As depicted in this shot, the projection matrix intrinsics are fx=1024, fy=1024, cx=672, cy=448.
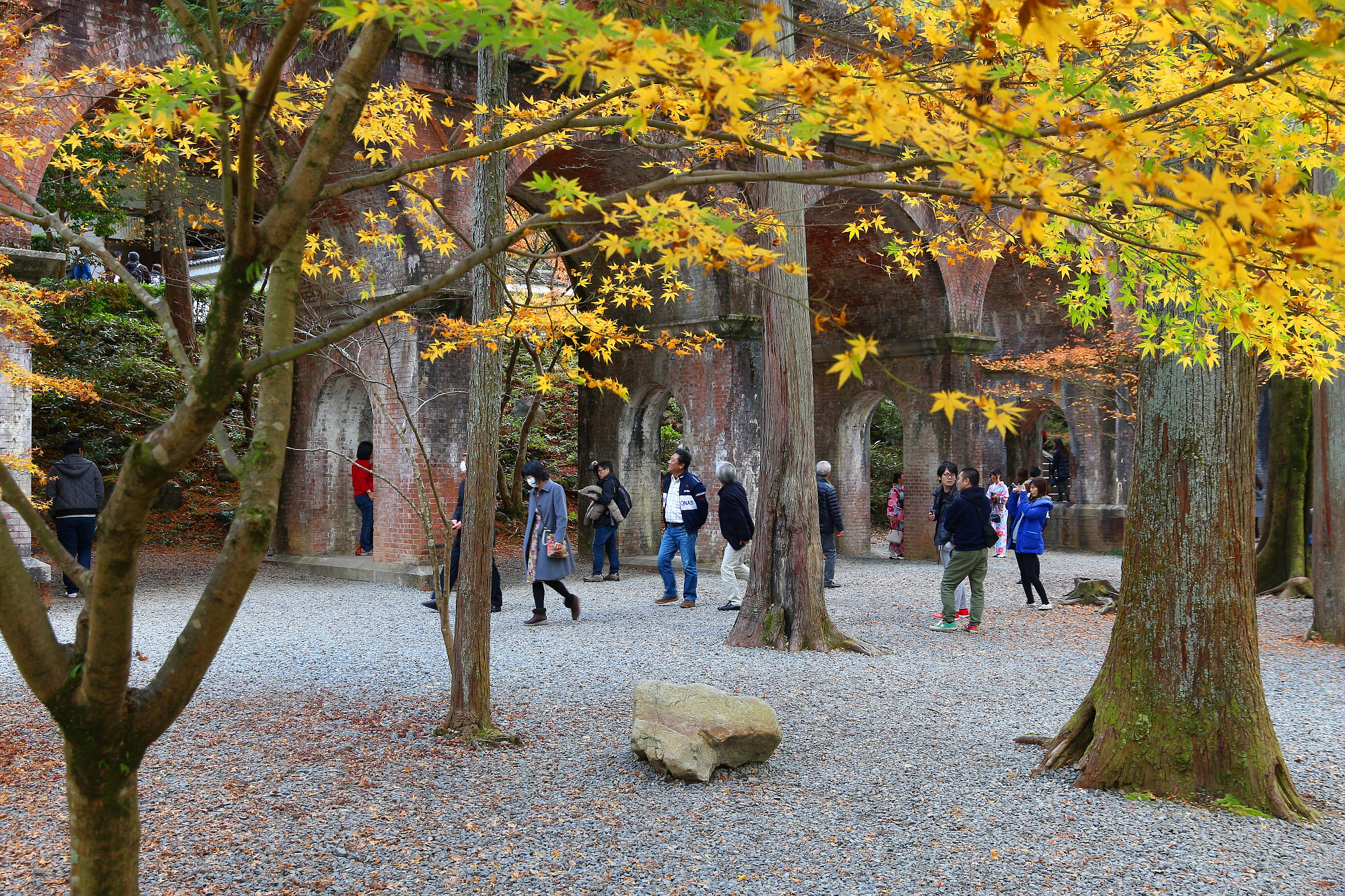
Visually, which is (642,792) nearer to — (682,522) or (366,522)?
(682,522)

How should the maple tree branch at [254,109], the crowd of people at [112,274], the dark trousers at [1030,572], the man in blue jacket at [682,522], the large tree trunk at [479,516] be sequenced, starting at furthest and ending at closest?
the crowd of people at [112,274], the dark trousers at [1030,572], the man in blue jacket at [682,522], the large tree trunk at [479,516], the maple tree branch at [254,109]

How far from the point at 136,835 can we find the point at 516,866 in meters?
1.64

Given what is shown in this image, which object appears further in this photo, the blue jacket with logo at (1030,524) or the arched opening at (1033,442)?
the arched opening at (1033,442)

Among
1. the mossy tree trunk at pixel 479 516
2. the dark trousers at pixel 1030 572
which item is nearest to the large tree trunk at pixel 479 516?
the mossy tree trunk at pixel 479 516

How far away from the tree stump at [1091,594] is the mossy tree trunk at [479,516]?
873 centimetres

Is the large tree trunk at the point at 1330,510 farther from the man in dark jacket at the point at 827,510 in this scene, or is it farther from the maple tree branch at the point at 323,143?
the maple tree branch at the point at 323,143

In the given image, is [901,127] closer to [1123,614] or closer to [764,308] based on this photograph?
[1123,614]

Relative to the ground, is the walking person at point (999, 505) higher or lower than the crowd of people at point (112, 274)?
lower

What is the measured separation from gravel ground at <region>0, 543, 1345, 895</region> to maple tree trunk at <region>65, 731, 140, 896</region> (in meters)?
1.21

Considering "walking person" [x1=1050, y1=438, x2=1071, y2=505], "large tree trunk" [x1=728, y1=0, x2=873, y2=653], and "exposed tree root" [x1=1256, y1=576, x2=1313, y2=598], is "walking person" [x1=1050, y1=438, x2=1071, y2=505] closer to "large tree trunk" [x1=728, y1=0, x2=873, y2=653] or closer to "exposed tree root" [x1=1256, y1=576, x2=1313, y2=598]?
"exposed tree root" [x1=1256, y1=576, x2=1313, y2=598]

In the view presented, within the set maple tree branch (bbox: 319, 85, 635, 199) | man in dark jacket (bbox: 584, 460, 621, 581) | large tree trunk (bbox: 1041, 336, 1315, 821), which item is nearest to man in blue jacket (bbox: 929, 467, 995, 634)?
large tree trunk (bbox: 1041, 336, 1315, 821)

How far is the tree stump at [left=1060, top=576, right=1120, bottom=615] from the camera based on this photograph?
12.4 meters

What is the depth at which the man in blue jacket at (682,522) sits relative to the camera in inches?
448

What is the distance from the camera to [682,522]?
11695 mm
